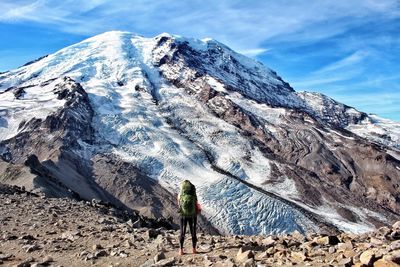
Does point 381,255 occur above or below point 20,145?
below

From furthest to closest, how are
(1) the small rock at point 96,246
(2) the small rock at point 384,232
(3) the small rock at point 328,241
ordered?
1. (1) the small rock at point 96,246
2. (2) the small rock at point 384,232
3. (3) the small rock at point 328,241

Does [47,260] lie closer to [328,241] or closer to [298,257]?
[298,257]

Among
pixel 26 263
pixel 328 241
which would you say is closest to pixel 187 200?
pixel 328 241

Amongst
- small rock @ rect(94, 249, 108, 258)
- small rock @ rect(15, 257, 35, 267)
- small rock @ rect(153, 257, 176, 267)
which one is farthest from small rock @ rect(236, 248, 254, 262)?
small rock @ rect(15, 257, 35, 267)

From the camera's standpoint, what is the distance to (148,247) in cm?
1497

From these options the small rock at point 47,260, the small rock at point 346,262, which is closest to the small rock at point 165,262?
the small rock at point 47,260

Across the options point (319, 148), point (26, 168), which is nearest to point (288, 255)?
point (26, 168)

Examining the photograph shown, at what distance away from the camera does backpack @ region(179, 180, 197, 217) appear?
47.3 feet

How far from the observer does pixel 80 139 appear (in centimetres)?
14638

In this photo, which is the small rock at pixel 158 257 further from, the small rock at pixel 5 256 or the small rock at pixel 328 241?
the small rock at pixel 5 256

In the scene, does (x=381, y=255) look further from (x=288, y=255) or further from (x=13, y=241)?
(x=13, y=241)

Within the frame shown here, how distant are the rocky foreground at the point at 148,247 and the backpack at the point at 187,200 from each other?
42.7 inches

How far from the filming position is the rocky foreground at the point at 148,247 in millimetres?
10945

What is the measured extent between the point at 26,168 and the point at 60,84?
412ft
